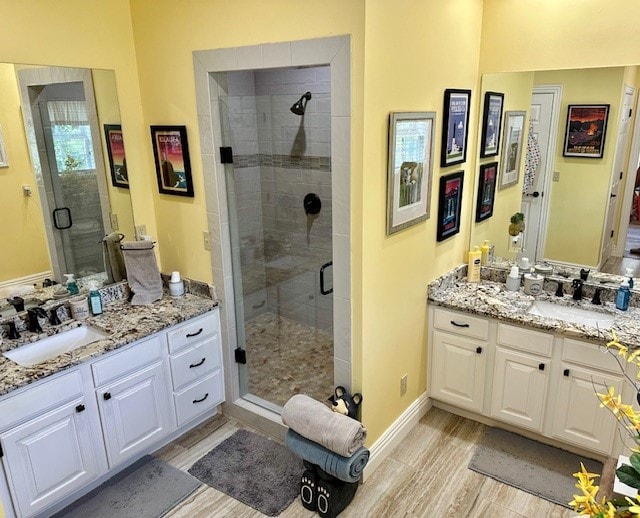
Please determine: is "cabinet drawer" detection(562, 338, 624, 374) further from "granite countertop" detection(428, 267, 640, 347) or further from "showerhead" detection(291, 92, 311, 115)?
"showerhead" detection(291, 92, 311, 115)

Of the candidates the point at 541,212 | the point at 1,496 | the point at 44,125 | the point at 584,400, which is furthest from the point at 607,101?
the point at 1,496

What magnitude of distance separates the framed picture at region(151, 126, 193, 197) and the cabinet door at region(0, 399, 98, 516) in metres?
1.33

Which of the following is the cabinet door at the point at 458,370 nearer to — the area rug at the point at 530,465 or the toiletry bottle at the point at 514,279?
the area rug at the point at 530,465

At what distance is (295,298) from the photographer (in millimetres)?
4344

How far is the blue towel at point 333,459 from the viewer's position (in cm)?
230

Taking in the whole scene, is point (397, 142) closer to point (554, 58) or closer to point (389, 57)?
point (389, 57)

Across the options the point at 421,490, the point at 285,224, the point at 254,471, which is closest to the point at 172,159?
the point at 285,224

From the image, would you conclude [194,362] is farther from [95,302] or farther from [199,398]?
[95,302]

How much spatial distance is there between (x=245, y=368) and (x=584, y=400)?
2031 millimetres

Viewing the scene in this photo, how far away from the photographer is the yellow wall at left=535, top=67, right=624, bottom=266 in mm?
2809

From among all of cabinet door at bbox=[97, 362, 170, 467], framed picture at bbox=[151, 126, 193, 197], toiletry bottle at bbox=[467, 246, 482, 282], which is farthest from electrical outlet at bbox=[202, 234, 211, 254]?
toiletry bottle at bbox=[467, 246, 482, 282]

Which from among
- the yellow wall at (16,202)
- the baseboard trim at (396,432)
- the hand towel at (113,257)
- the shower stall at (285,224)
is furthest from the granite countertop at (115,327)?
the baseboard trim at (396,432)

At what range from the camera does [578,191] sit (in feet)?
9.80

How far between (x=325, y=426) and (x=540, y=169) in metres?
2.04
